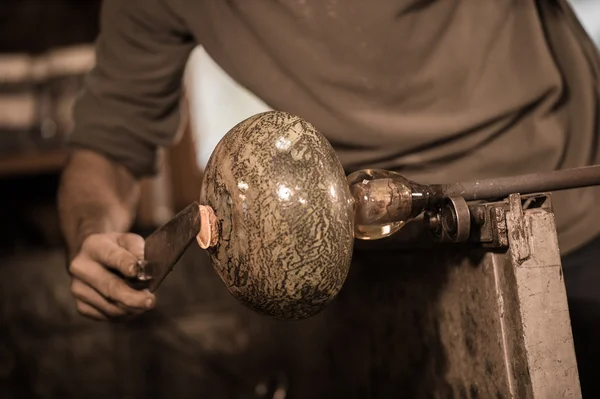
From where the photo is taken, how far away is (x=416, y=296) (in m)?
0.65

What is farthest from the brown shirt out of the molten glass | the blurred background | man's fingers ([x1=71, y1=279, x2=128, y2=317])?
the blurred background

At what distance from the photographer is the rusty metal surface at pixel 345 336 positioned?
0.48 meters

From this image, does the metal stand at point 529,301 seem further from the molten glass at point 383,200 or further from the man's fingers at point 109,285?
the man's fingers at point 109,285

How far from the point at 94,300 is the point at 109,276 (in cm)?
6

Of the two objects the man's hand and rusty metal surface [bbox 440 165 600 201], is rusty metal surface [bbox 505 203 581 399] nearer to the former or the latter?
rusty metal surface [bbox 440 165 600 201]

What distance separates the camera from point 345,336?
85 cm

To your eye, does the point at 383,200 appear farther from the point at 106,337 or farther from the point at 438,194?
the point at 106,337

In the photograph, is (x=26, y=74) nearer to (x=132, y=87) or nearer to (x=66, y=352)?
(x=66, y=352)

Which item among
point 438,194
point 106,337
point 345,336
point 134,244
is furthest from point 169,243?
point 106,337

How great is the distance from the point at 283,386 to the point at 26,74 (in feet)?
3.78

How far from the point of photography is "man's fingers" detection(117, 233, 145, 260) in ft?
2.11

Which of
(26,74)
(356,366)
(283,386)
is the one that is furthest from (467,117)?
(26,74)

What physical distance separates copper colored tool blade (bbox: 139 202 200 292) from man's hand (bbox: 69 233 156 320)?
0.09 ft

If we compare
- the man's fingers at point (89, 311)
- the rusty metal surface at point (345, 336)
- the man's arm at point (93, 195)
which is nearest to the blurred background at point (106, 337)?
the rusty metal surface at point (345, 336)
